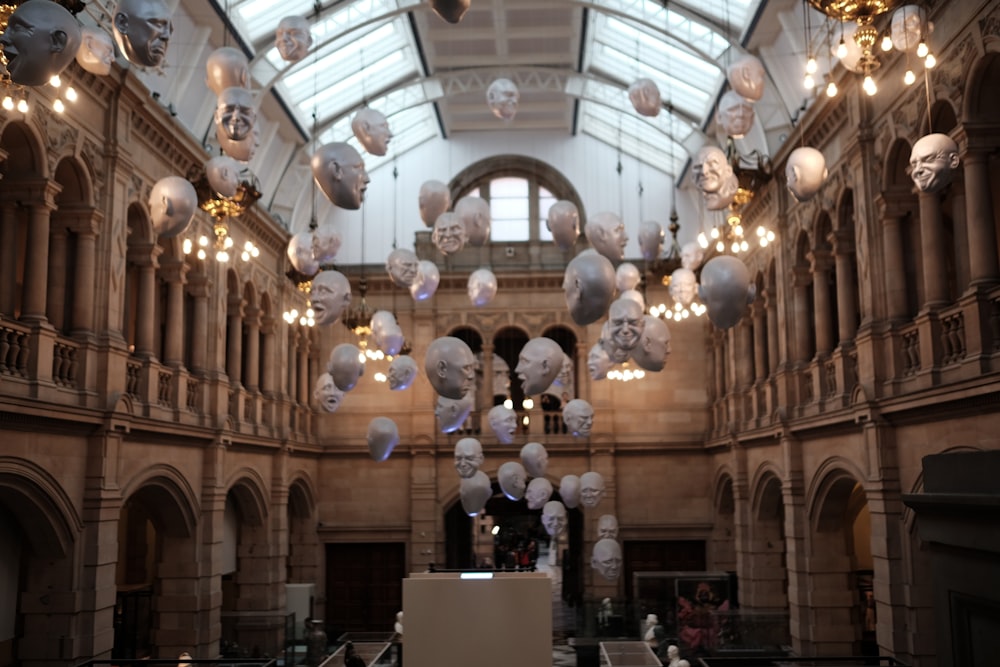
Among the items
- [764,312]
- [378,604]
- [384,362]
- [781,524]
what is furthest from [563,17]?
[378,604]

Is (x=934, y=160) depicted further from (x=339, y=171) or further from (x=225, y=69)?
(x=225, y=69)

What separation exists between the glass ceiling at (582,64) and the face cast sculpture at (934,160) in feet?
27.7

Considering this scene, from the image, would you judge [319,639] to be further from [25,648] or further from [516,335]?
[516,335]

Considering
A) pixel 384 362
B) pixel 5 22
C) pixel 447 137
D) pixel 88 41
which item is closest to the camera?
pixel 5 22

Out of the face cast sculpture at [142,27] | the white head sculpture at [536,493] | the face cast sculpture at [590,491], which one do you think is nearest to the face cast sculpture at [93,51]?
the face cast sculpture at [142,27]

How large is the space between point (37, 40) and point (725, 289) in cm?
729

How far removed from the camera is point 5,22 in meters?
7.45

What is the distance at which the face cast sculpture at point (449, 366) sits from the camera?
1216 cm

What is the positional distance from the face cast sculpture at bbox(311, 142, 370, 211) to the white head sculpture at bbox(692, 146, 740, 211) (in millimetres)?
4245

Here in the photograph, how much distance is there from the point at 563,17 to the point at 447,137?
7.97m

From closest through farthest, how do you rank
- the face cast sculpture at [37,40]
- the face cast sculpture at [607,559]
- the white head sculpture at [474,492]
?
the face cast sculpture at [37,40] → the white head sculpture at [474,492] → the face cast sculpture at [607,559]

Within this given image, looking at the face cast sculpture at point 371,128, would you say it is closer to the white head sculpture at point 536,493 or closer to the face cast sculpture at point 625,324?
the face cast sculpture at point 625,324

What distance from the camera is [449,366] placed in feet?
39.9

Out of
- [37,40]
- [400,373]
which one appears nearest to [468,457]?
[400,373]
